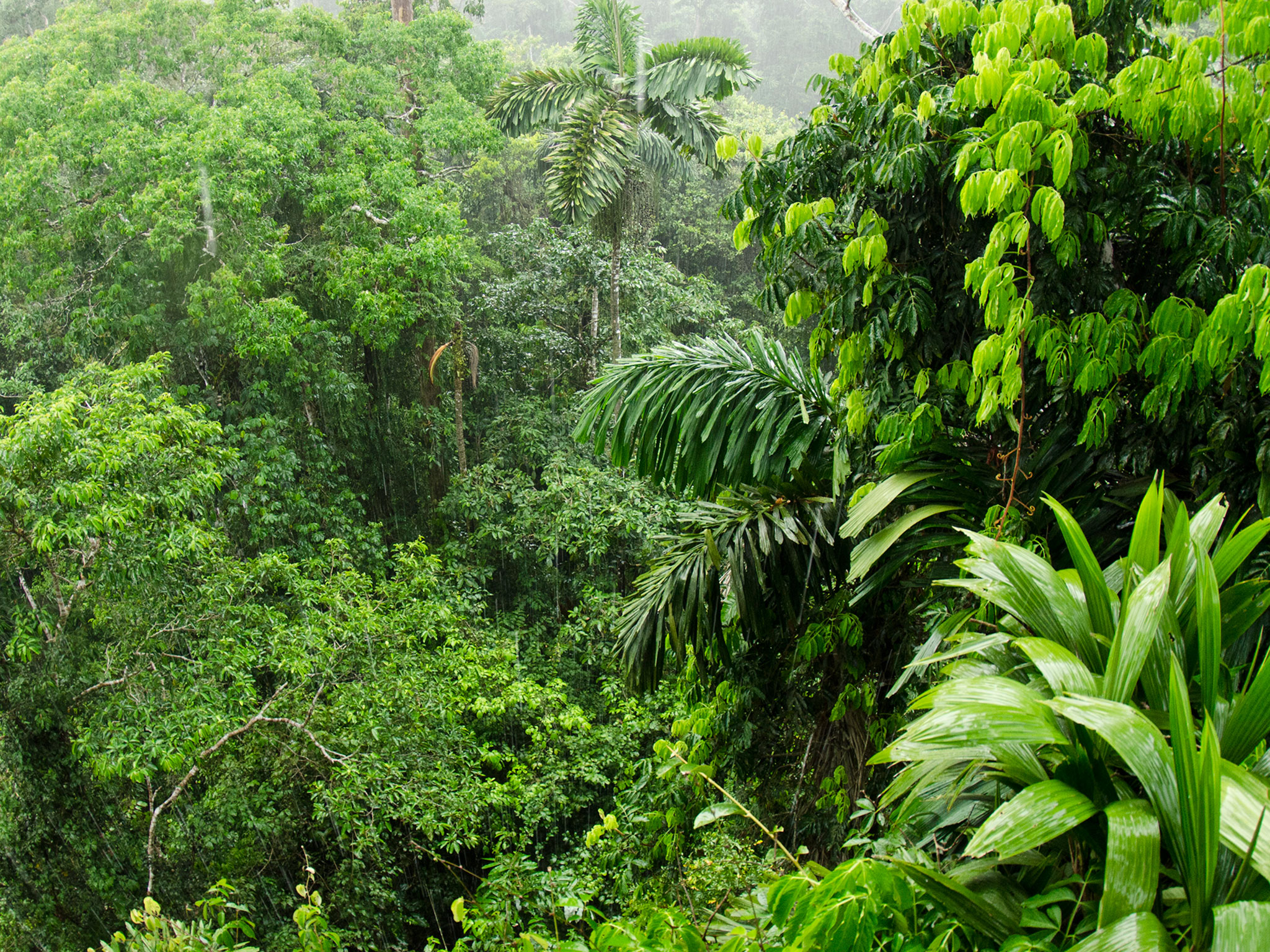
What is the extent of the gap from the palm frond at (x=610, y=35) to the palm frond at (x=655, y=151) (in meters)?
0.67

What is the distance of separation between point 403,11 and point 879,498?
12.3 meters

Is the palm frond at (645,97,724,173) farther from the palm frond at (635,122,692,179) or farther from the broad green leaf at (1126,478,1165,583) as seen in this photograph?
the broad green leaf at (1126,478,1165,583)

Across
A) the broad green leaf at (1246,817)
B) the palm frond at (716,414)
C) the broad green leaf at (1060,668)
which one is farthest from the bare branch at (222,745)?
the broad green leaf at (1246,817)

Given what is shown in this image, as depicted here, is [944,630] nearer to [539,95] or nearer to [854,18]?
[854,18]

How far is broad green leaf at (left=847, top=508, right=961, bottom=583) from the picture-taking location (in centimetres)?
242

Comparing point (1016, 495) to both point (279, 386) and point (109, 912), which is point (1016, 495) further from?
point (279, 386)

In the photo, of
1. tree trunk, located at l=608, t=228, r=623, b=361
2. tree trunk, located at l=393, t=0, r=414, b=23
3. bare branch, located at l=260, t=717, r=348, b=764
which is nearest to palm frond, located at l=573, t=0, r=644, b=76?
tree trunk, located at l=608, t=228, r=623, b=361

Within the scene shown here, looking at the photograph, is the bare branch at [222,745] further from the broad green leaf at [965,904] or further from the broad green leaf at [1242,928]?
the broad green leaf at [1242,928]

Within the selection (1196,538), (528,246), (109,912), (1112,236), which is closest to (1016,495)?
(1112,236)

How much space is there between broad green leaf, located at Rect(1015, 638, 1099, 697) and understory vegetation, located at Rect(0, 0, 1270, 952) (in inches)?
0.8

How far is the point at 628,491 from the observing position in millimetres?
9281

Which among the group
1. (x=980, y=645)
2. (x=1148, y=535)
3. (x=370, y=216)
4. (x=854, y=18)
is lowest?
Answer: (x=980, y=645)

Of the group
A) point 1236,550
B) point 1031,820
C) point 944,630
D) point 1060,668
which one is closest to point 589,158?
point 944,630

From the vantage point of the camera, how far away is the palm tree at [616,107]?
8656 mm
